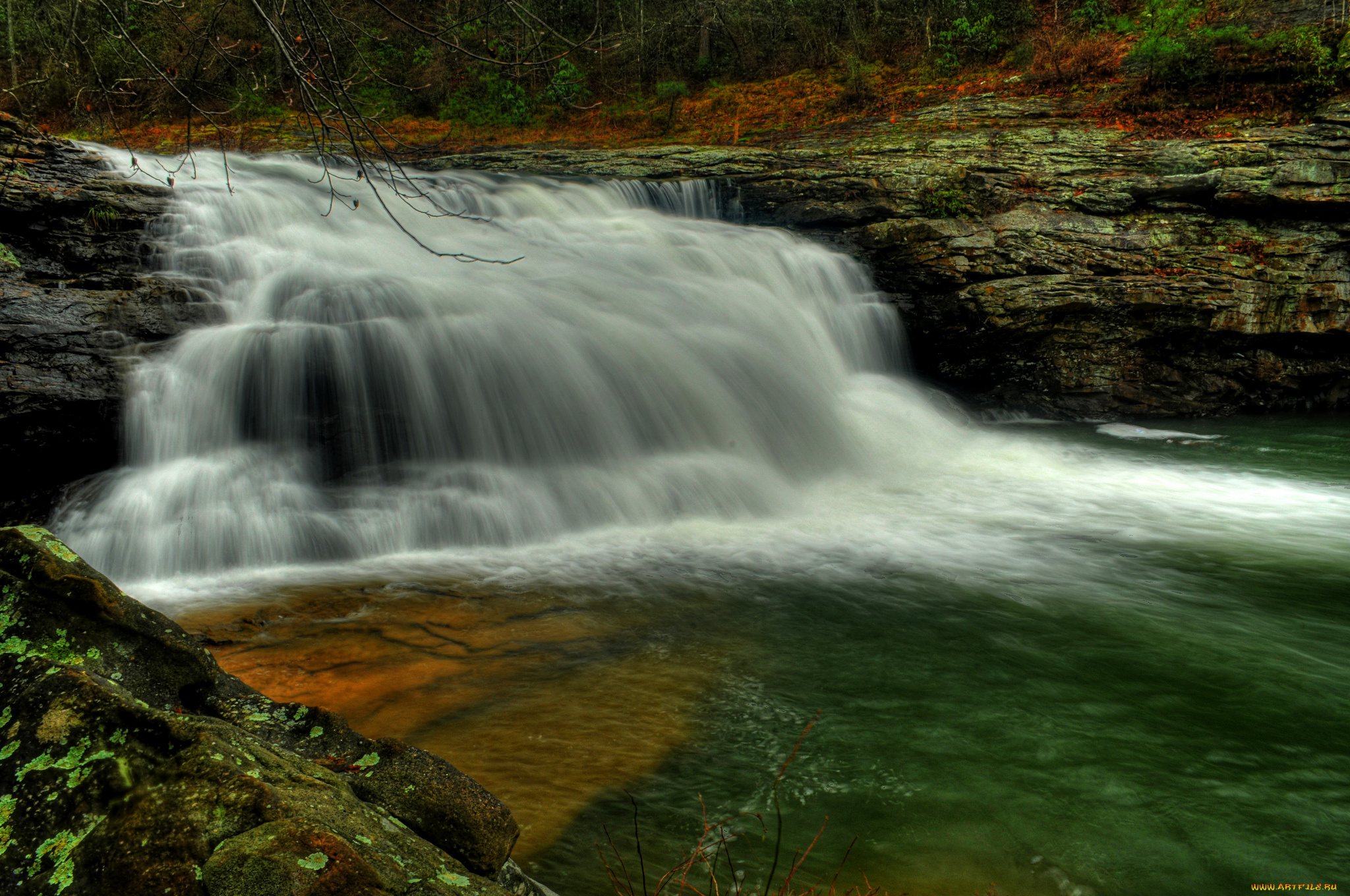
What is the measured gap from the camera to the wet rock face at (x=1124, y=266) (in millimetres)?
Result: 9766

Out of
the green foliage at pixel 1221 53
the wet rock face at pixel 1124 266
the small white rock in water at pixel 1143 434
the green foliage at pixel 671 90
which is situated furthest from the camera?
the green foliage at pixel 671 90

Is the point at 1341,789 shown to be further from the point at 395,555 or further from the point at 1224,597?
the point at 395,555

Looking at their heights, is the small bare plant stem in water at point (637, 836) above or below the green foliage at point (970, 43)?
below

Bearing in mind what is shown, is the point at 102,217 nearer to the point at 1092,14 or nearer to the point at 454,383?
the point at 454,383

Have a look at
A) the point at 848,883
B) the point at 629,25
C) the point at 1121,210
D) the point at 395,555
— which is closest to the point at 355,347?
the point at 395,555

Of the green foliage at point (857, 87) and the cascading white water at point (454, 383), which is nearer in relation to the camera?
the cascading white water at point (454, 383)

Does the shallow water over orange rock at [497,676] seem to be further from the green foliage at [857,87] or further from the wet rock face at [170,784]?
the green foliage at [857,87]

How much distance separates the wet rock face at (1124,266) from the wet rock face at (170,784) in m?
10.1

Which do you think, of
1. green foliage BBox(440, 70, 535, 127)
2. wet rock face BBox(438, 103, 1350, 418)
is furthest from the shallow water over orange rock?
green foliage BBox(440, 70, 535, 127)

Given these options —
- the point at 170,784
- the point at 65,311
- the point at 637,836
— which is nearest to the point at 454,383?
the point at 65,311

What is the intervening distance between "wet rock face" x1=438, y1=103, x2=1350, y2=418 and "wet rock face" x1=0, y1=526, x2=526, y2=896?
33.2ft

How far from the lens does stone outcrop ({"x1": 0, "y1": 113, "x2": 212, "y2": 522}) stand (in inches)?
213

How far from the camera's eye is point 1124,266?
32.7 ft

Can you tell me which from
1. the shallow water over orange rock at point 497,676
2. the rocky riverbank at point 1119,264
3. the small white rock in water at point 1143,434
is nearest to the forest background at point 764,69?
the rocky riverbank at point 1119,264
